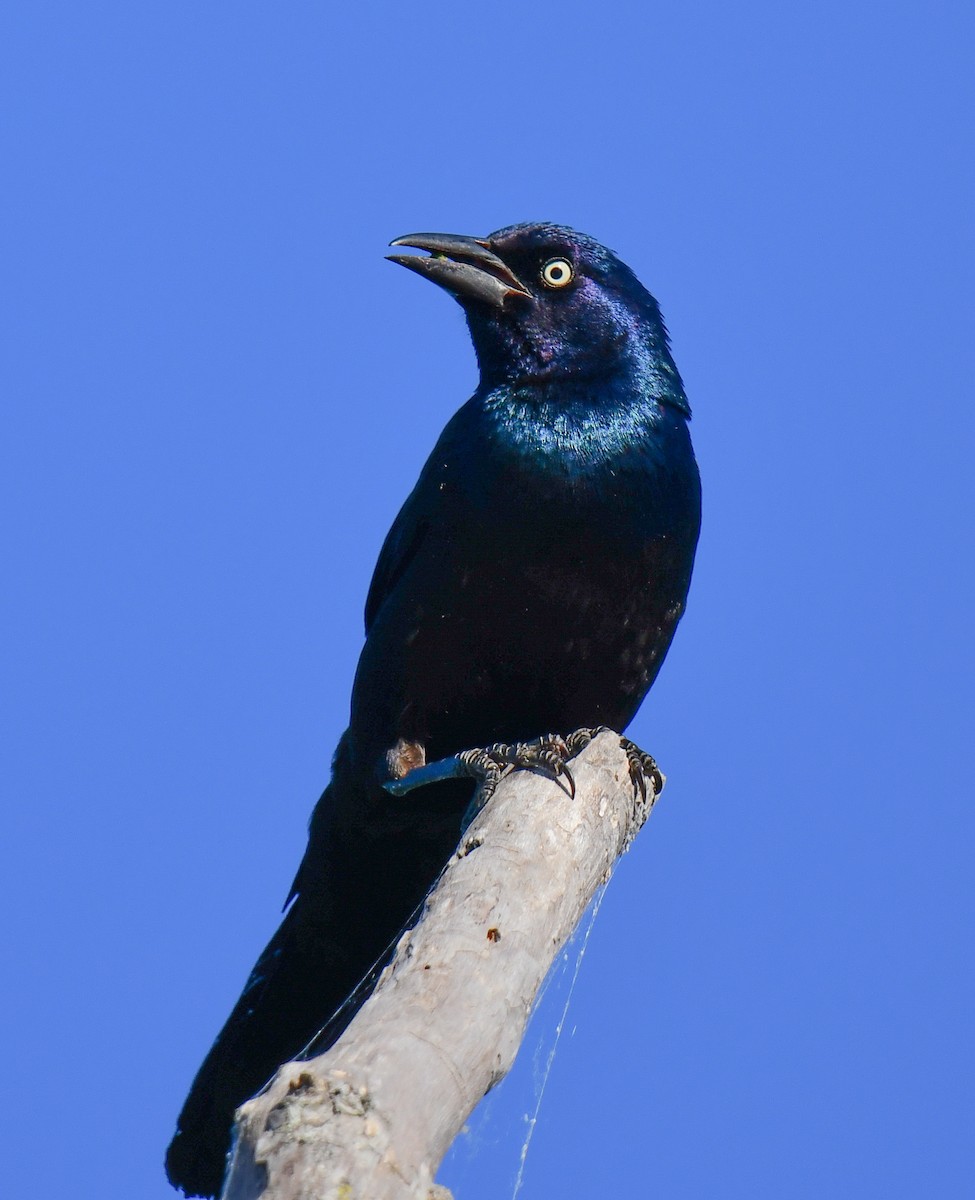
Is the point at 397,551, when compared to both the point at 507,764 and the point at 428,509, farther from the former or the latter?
the point at 507,764

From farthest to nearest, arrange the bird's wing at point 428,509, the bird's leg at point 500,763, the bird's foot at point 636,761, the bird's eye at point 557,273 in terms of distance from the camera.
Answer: the bird's eye at point 557,273
the bird's wing at point 428,509
the bird's foot at point 636,761
the bird's leg at point 500,763

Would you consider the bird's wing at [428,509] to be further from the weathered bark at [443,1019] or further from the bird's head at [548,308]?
the weathered bark at [443,1019]

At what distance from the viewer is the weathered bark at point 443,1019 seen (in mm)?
2451

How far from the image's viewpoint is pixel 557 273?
243 inches

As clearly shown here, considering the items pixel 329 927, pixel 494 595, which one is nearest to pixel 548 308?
pixel 494 595

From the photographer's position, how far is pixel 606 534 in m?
5.45

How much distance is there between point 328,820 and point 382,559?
1115mm

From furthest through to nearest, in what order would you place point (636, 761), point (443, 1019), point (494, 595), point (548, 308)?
point (548, 308), point (494, 595), point (636, 761), point (443, 1019)

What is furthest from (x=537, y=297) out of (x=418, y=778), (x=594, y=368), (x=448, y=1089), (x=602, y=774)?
(x=448, y=1089)

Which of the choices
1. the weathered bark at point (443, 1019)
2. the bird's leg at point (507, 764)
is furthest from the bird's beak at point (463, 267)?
the weathered bark at point (443, 1019)

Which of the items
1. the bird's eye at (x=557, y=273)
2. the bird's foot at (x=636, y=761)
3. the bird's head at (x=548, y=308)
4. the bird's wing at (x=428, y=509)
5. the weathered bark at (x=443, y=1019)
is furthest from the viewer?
the bird's eye at (x=557, y=273)

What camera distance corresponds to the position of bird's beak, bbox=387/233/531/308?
6062mm

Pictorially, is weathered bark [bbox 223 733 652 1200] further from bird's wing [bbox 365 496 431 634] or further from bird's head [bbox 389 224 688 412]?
bird's head [bbox 389 224 688 412]

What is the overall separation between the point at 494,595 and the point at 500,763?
0.99m
